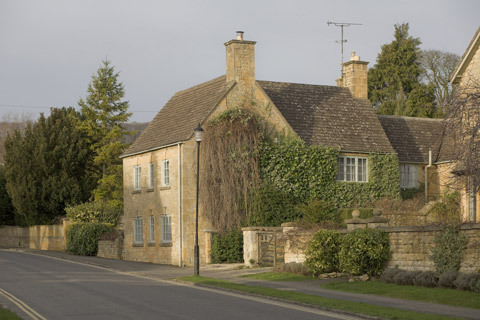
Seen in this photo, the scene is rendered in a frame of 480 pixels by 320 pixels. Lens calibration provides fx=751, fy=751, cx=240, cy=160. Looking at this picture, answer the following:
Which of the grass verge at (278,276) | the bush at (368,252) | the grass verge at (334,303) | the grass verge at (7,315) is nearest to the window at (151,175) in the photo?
the grass verge at (278,276)

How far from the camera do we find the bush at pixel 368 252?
2297cm

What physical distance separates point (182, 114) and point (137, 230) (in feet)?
22.3

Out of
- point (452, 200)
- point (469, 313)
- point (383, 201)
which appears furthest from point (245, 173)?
point (469, 313)

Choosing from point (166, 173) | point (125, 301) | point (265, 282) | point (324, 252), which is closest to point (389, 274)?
point (324, 252)

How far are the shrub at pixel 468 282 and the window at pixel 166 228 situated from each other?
19.2m

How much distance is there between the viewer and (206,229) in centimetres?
3459

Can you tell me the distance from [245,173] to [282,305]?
16581 millimetres

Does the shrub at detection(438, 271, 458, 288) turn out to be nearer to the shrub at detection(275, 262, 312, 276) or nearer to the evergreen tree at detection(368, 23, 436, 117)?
the shrub at detection(275, 262, 312, 276)

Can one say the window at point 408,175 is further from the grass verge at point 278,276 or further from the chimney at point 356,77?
the grass verge at point 278,276

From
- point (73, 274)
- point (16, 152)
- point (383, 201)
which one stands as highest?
point (16, 152)

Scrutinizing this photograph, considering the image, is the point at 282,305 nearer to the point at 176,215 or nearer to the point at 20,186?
the point at 176,215

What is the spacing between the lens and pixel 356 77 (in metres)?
41.5

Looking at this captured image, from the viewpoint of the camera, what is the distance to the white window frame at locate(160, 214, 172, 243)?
119ft

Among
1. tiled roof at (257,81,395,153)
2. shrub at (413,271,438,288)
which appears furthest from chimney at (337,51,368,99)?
shrub at (413,271,438,288)
